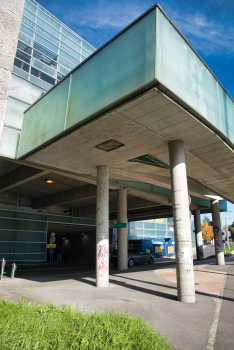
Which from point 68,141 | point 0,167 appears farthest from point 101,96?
point 0,167

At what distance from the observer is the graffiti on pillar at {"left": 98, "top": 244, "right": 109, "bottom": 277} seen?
10.5 m

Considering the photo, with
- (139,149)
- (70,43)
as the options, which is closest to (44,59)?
(70,43)

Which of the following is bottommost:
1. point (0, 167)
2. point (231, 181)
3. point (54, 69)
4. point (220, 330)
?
point (220, 330)

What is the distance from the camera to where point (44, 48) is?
21.5 meters

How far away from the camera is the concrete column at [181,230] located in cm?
757

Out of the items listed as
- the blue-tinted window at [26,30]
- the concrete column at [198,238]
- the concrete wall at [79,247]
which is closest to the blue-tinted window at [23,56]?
the blue-tinted window at [26,30]

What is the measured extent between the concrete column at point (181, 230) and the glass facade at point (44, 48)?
1300 cm

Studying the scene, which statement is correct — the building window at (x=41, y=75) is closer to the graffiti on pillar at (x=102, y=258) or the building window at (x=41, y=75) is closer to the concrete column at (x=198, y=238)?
the graffiti on pillar at (x=102, y=258)

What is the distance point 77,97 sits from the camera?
8758mm

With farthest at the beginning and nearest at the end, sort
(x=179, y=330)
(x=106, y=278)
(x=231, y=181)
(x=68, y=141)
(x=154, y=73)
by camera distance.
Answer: (x=231, y=181) → (x=106, y=278) → (x=68, y=141) → (x=154, y=73) → (x=179, y=330)

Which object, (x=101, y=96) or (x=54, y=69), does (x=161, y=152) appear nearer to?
(x=101, y=96)

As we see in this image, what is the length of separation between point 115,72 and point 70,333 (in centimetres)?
666

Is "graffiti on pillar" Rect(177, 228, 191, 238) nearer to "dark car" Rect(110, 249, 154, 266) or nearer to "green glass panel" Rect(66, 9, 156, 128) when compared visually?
"green glass panel" Rect(66, 9, 156, 128)

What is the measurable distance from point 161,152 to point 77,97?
4.22 metres
